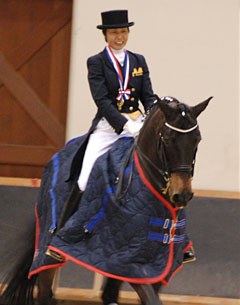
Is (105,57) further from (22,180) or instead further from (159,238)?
(22,180)

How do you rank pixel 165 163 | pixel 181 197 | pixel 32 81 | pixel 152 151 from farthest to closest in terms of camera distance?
pixel 32 81 < pixel 152 151 < pixel 165 163 < pixel 181 197

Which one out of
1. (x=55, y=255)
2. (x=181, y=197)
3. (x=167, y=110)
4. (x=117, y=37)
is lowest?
(x=55, y=255)

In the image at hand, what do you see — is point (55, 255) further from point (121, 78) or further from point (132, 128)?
point (121, 78)

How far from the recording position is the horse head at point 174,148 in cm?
504

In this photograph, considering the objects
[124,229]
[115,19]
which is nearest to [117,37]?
[115,19]

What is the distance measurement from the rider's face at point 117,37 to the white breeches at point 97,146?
16.1 inches

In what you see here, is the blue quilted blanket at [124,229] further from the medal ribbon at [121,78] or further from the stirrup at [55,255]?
the medal ribbon at [121,78]

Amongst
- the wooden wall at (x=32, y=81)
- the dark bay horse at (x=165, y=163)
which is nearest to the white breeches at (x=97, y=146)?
the dark bay horse at (x=165, y=163)

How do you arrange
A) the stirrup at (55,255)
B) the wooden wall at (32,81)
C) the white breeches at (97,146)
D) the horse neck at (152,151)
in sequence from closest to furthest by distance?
the horse neck at (152,151) → the stirrup at (55,255) → the white breeches at (97,146) → the wooden wall at (32,81)

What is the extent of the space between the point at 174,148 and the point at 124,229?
21.7 inches

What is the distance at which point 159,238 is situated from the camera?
5340mm

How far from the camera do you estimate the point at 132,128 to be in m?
5.65

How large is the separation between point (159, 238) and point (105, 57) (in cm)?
113

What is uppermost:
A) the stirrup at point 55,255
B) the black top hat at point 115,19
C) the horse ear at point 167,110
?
the black top hat at point 115,19
